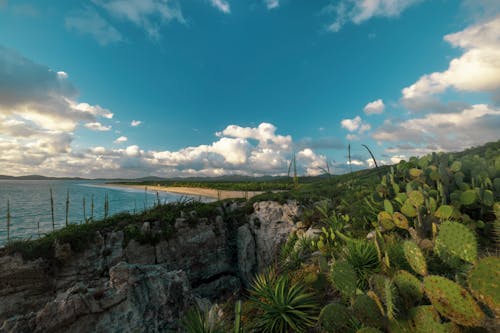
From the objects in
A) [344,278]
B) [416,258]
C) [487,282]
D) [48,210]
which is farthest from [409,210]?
[48,210]

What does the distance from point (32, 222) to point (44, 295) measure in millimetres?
28084

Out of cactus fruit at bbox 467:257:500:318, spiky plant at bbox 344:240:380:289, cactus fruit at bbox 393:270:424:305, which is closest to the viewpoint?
cactus fruit at bbox 467:257:500:318

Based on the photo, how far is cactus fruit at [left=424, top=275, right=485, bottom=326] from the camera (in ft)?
7.82

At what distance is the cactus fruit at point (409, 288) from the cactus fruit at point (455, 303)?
27cm

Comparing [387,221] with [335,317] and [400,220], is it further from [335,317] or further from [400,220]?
[335,317]

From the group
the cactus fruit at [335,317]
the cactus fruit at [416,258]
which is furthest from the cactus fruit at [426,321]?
the cactus fruit at [335,317]

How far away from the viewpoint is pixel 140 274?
614 centimetres

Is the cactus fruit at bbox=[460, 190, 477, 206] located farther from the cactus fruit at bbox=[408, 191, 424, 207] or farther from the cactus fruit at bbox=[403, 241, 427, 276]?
the cactus fruit at bbox=[403, 241, 427, 276]

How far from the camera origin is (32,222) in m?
28.9

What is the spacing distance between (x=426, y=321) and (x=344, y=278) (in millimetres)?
1106

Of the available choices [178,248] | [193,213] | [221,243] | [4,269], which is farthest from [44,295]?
[221,243]

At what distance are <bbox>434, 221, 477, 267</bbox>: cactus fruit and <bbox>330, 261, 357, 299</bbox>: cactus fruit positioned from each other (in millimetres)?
1393

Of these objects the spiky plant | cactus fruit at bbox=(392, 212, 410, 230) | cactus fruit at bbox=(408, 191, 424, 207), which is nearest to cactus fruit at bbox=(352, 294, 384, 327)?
the spiky plant

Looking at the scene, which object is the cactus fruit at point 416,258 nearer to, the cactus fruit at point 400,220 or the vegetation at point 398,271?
the vegetation at point 398,271
